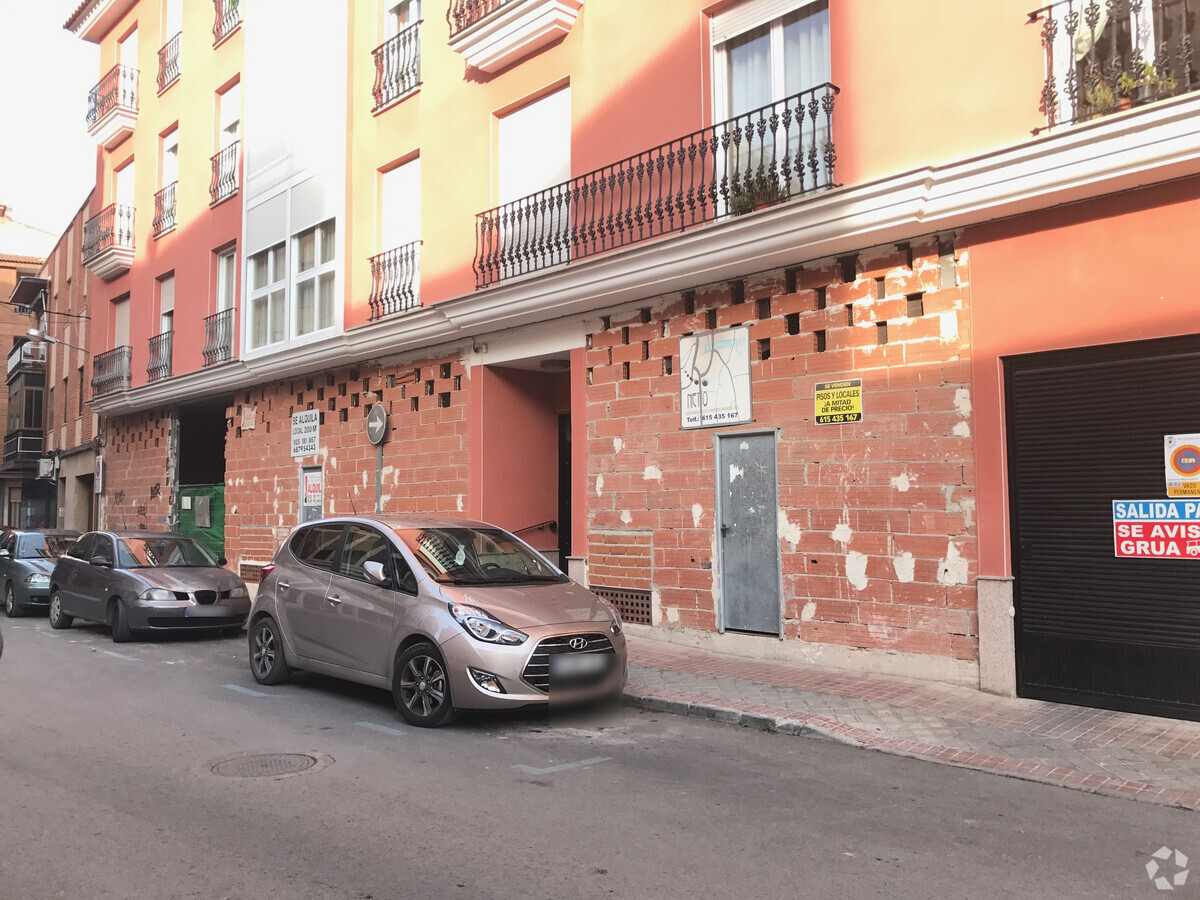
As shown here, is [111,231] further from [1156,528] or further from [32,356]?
[1156,528]

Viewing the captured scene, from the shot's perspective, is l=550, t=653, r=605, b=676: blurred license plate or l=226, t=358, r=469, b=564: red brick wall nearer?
l=550, t=653, r=605, b=676: blurred license plate

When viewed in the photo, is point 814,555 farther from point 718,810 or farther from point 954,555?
point 718,810

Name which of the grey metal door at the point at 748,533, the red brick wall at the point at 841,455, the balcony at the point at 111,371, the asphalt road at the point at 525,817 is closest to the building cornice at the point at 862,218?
the red brick wall at the point at 841,455

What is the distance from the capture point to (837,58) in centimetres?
943

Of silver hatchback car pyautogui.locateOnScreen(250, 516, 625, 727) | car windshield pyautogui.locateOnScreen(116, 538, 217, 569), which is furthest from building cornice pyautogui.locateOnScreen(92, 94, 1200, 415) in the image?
car windshield pyautogui.locateOnScreen(116, 538, 217, 569)

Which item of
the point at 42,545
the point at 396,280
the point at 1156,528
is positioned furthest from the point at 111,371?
the point at 1156,528

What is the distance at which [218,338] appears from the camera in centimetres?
1988

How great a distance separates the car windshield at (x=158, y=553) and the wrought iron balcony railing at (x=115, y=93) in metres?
15.5

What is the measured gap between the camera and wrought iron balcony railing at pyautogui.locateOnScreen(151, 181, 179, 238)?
72.4ft

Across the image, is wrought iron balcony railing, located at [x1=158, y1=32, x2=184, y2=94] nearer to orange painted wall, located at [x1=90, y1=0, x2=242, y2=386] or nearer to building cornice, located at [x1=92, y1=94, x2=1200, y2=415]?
orange painted wall, located at [x1=90, y1=0, x2=242, y2=386]

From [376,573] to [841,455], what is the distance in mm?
4657

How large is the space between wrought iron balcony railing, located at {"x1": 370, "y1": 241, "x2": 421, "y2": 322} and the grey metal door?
6516mm

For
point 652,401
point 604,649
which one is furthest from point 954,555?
point 652,401

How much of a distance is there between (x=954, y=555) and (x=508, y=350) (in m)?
7.05
